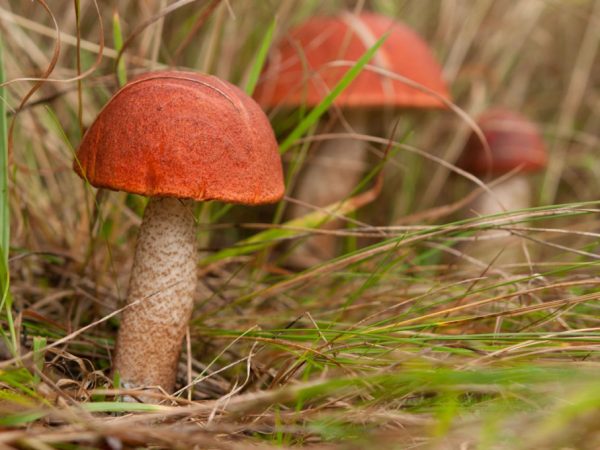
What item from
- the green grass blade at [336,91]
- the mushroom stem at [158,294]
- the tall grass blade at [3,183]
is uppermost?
the green grass blade at [336,91]

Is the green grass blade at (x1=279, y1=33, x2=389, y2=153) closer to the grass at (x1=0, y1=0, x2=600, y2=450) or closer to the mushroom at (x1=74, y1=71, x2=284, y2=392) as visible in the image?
the grass at (x1=0, y1=0, x2=600, y2=450)

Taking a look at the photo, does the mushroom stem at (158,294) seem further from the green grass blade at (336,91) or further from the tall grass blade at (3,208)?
the green grass blade at (336,91)

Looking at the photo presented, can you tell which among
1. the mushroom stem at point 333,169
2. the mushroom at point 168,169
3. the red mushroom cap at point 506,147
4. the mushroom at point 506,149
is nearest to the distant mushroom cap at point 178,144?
the mushroom at point 168,169

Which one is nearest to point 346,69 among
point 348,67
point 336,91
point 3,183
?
point 348,67

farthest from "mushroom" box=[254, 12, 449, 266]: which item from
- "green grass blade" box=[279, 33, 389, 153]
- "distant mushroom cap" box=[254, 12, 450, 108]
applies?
"green grass blade" box=[279, 33, 389, 153]

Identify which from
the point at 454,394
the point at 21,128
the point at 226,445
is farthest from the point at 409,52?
the point at 226,445

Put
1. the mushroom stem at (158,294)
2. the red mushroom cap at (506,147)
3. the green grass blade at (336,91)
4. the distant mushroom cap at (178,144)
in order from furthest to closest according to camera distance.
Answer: the red mushroom cap at (506,147), the green grass blade at (336,91), the mushroom stem at (158,294), the distant mushroom cap at (178,144)
